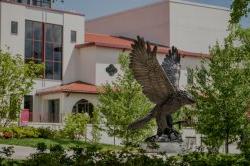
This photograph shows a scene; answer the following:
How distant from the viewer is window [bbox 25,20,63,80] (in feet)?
160

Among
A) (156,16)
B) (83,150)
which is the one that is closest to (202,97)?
(83,150)

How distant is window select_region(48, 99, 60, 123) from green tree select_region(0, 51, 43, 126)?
1581cm

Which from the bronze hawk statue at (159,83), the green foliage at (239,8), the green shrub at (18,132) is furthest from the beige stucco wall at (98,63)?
the green foliage at (239,8)

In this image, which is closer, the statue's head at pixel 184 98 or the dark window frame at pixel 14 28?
the statue's head at pixel 184 98

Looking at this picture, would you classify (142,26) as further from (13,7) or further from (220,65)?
(220,65)

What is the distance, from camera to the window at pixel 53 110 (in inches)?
1906

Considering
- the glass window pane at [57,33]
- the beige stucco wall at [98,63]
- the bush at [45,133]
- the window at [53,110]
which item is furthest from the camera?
the glass window pane at [57,33]

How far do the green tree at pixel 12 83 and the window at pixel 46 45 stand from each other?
16167 millimetres

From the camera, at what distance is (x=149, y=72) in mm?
23438

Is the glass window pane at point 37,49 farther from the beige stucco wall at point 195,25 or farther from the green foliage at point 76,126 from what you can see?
the beige stucco wall at point 195,25

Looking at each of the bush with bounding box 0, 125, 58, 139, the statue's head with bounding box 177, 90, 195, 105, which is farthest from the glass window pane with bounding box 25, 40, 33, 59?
the statue's head with bounding box 177, 90, 195, 105

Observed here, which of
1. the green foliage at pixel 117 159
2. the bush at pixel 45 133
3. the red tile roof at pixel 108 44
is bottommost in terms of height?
the bush at pixel 45 133

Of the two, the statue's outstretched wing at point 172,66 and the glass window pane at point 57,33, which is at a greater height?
the glass window pane at point 57,33

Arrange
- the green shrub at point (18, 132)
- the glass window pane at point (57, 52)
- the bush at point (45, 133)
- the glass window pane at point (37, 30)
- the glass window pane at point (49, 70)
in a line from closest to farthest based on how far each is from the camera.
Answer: the green shrub at point (18, 132) < the bush at point (45, 133) < the glass window pane at point (37, 30) < the glass window pane at point (49, 70) < the glass window pane at point (57, 52)
